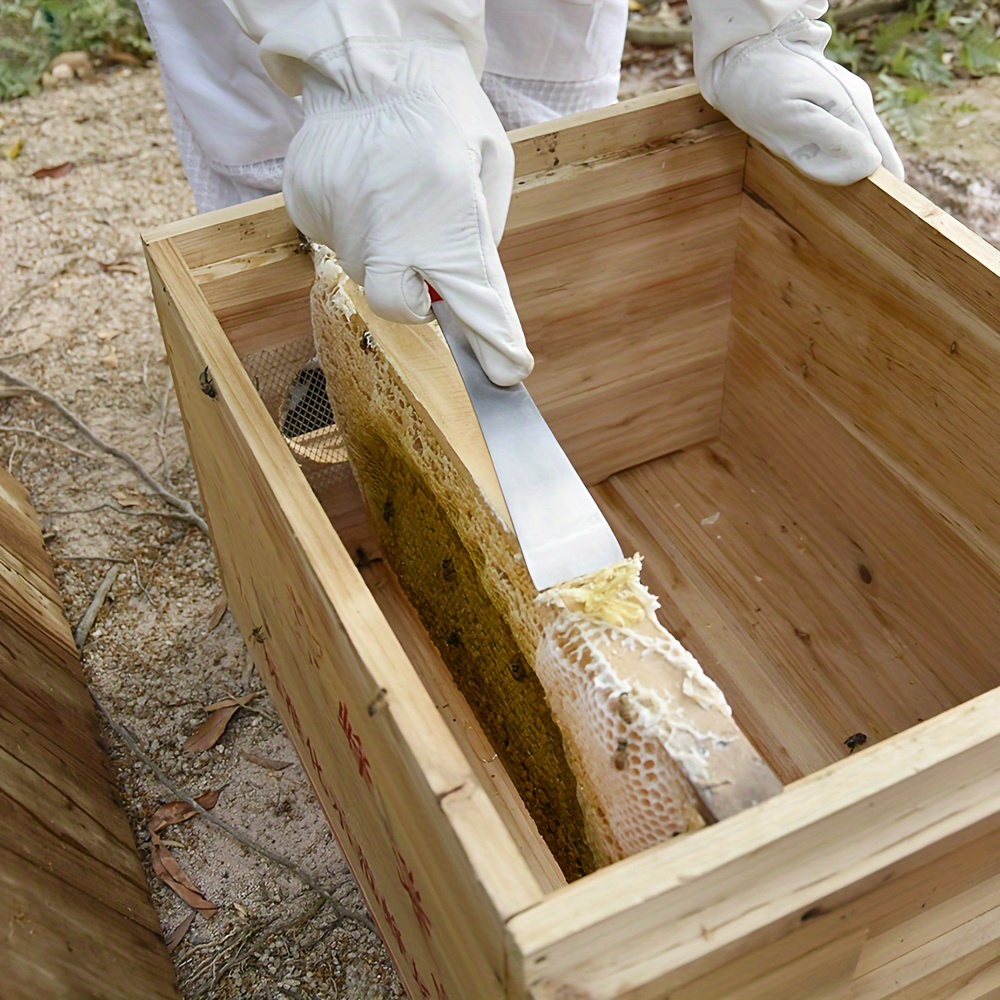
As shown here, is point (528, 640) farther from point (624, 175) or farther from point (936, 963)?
point (624, 175)

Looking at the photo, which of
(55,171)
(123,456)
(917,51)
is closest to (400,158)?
(123,456)

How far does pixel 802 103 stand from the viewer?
112 centimetres

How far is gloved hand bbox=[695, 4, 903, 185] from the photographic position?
110 cm

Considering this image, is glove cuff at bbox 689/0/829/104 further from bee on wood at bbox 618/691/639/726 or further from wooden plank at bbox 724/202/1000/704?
bee on wood at bbox 618/691/639/726

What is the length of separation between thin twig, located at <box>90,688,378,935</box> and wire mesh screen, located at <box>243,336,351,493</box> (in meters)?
0.43

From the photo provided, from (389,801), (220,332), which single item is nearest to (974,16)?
(220,332)

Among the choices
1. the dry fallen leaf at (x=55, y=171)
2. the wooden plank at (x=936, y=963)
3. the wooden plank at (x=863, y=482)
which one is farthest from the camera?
the dry fallen leaf at (x=55, y=171)

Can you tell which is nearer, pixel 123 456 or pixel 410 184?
pixel 410 184

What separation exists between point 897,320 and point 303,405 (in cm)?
70

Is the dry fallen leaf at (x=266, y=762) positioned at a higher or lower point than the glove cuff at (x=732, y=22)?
lower

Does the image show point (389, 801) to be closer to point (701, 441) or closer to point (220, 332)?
point (220, 332)

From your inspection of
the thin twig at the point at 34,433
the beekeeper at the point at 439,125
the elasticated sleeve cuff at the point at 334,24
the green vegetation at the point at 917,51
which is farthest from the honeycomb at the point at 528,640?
the green vegetation at the point at 917,51

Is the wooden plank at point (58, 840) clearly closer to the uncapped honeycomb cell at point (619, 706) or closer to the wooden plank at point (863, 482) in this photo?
the uncapped honeycomb cell at point (619, 706)

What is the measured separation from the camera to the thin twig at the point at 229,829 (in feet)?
4.20
